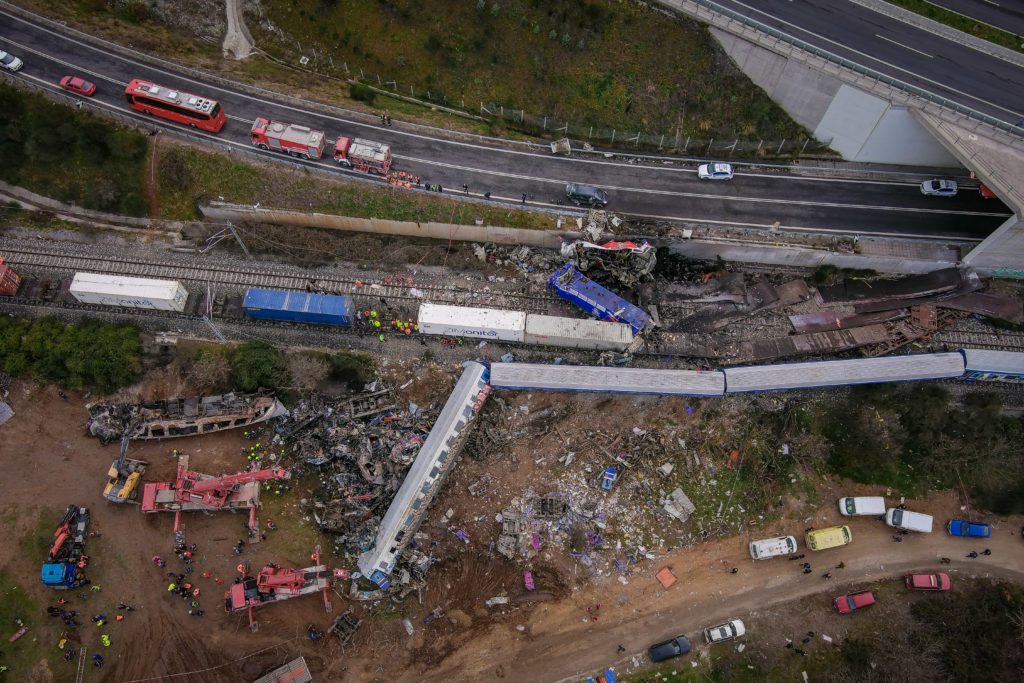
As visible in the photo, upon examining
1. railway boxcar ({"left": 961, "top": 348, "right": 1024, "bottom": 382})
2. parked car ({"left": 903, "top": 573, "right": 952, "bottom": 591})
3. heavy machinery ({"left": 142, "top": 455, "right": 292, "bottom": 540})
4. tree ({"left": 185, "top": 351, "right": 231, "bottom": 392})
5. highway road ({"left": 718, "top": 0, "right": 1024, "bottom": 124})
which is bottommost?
heavy machinery ({"left": 142, "top": 455, "right": 292, "bottom": 540})

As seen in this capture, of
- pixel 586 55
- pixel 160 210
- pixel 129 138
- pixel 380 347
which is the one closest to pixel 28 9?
pixel 129 138

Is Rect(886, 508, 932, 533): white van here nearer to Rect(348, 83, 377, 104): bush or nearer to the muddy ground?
the muddy ground

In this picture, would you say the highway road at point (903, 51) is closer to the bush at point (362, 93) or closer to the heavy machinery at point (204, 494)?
the bush at point (362, 93)

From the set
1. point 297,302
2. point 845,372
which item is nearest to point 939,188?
point 845,372

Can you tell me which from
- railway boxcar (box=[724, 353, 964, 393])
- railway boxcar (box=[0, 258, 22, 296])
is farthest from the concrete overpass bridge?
railway boxcar (box=[0, 258, 22, 296])

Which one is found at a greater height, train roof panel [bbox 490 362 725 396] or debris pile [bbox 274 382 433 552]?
train roof panel [bbox 490 362 725 396]

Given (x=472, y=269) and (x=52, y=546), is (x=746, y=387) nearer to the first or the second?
(x=472, y=269)
